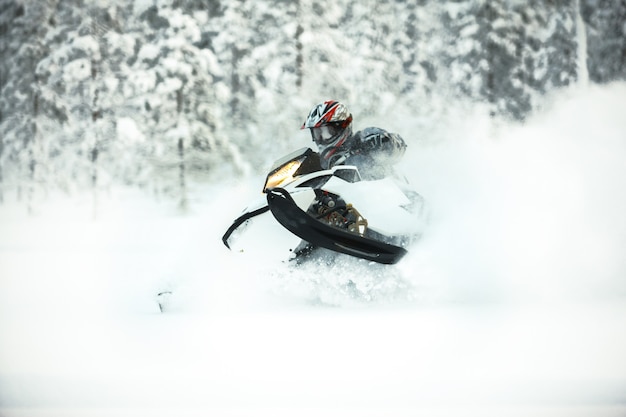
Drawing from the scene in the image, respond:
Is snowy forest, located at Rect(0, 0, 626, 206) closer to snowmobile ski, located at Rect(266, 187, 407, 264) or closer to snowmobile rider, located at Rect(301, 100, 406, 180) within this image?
snowmobile rider, located at Rect(301, 100, 406, 180)

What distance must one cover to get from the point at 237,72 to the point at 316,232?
1510 cm

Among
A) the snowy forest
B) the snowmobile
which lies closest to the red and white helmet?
the snowmobile

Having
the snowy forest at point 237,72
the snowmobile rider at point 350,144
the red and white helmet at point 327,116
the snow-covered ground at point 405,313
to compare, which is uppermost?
the snowy forest at point 237,72

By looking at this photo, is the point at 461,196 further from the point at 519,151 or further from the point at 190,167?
the point at 190,167

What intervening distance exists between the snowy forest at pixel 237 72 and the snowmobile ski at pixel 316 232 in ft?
41.9

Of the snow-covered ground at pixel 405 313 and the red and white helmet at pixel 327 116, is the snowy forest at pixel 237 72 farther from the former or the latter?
the red and white helmet at pixel 327 116

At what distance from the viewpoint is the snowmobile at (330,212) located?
5203 millimetres

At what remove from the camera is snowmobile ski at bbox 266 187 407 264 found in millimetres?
5172

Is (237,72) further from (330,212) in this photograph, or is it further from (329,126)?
(330,212)

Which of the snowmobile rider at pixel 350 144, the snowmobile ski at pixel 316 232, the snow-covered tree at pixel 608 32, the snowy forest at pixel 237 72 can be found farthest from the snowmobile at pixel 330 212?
the snow-covered tree at pixel 608 32

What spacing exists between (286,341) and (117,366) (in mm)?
1362

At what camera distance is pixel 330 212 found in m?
5.38

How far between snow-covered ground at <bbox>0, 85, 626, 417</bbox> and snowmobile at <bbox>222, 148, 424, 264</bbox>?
24 cm

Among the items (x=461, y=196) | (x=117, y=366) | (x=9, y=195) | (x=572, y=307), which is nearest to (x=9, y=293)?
(x=117, y=366)
